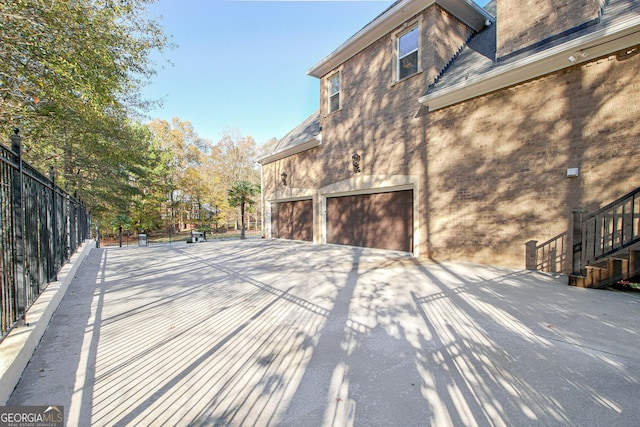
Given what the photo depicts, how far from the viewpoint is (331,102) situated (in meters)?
12.0

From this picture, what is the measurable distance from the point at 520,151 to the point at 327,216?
7569 millimetres

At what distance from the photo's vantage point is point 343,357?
261 centimetres

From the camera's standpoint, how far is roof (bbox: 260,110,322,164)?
12279mm

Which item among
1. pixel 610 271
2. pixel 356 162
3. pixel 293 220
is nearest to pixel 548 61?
pixel 610 271

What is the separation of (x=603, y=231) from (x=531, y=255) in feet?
4.32

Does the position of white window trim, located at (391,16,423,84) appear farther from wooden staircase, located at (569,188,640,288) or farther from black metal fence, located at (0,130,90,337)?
black metal fence, located at (0,130,90,337)

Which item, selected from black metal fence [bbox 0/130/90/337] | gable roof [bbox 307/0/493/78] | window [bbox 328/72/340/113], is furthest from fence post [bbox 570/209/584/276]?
window [bbox 328/72/340/113]

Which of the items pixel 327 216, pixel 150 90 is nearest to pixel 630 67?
pixel 327 216

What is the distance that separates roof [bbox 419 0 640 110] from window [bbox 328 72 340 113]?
15.1ft

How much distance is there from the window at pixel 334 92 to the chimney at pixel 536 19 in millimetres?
5997

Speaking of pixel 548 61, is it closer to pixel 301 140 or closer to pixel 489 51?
pixel 489 51

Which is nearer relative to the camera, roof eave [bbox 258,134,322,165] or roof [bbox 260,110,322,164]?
roof eave [bbox 258,134,322,165]

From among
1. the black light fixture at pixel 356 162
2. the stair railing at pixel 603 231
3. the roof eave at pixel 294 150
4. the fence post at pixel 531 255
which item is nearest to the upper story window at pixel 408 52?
the black light fixture at pixel 356 162

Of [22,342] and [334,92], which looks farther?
[334,92]
